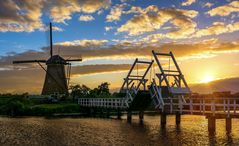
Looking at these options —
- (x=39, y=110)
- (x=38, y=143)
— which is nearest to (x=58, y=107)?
(x=39, y=110)

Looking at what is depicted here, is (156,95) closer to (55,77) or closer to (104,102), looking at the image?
(104,102)

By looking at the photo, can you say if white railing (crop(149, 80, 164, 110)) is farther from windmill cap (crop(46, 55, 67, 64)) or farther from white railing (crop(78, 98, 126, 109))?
windmill cap (crop(46, 55, 67, 64))

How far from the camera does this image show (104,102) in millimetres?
62938

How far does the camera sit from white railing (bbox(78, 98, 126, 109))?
58.6 metres

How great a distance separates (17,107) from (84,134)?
36.6 metres

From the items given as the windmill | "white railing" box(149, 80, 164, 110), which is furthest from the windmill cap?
"white railing" box(149, 80, 164, 110)

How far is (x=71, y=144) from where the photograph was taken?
Answer: 30.1 meters

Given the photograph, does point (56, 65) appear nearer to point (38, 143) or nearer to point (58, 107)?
point (58, 107)

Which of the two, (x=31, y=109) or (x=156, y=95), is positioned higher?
(x=156, y=95)

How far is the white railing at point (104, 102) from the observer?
5857 cm

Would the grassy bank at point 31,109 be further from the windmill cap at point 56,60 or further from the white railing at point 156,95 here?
the white railing at point 156,95

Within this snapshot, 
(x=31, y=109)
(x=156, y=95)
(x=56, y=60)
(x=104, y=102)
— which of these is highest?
(x=56, y=60)

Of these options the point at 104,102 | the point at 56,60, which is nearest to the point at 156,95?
the point at 104,102

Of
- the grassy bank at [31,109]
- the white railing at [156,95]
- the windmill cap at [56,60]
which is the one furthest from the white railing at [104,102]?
the windmill cap at [56,60]
